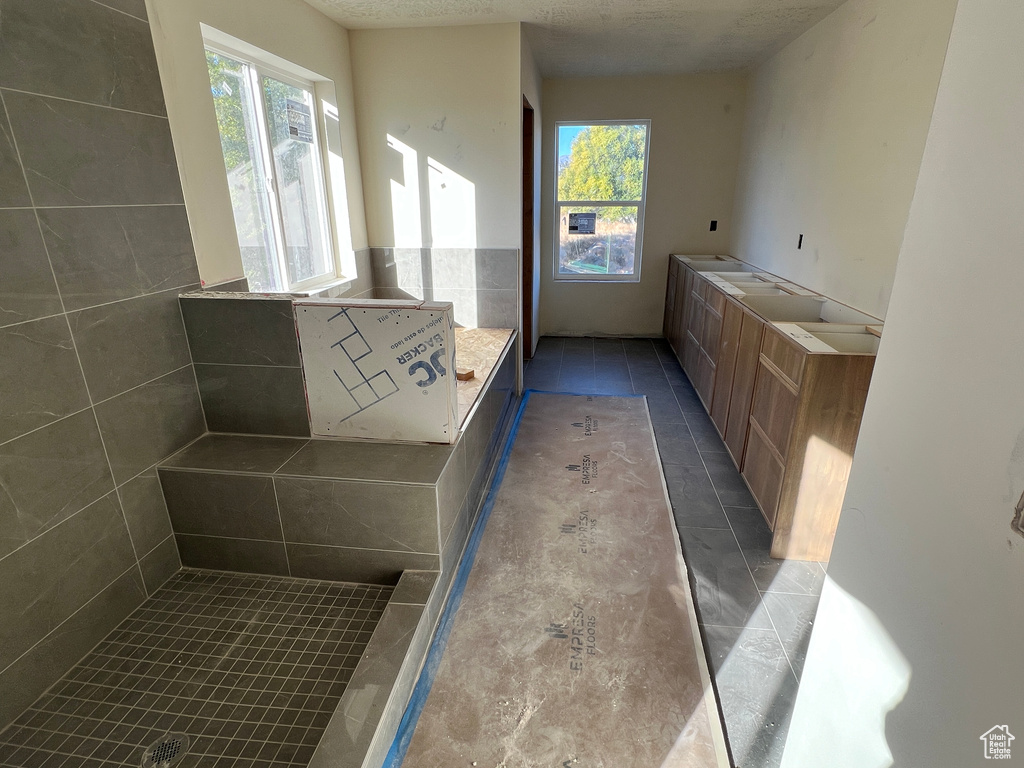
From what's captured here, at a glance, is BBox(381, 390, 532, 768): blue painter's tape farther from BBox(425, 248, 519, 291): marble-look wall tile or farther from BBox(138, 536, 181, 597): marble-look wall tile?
BBox(425, 248, 519, 291): marble-look wall tile

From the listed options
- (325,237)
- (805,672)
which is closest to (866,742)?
(805,672)

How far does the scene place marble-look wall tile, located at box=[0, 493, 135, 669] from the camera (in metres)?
1.47

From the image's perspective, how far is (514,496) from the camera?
2.88 metres

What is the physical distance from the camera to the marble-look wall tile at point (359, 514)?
1.91m

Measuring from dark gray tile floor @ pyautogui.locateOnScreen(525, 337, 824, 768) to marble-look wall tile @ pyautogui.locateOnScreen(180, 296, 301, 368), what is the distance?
1934 mm

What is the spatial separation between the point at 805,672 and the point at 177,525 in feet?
6.93

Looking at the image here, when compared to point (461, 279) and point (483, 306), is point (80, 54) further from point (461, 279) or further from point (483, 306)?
point (483, 306)

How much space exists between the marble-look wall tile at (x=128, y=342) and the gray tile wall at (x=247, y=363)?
7cm

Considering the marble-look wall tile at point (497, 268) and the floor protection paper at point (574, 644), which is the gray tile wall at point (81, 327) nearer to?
the floor protection paper at point (574, 644)

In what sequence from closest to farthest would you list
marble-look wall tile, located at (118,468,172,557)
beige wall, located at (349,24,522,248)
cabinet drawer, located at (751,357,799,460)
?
marble-look wall tile, located at (118,468,172,557) < cabinet drawer, located at (751,357,799,460) < beige wall, located at (349,24,522,248)

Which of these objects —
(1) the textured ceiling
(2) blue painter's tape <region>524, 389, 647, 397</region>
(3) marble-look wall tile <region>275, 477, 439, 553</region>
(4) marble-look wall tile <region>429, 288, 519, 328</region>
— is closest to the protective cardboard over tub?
(3) marble-look wall tile <region>275, 477, 439, 553</region>

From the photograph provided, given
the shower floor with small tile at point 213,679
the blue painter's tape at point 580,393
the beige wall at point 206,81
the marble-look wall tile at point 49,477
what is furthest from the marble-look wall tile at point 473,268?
the marble-look wall tile at point 49,477

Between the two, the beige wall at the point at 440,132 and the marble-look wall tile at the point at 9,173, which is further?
the beige wall at the point at 440,132

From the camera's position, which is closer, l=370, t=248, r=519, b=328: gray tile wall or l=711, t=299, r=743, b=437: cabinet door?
l=711, t=299, r=743, b=437: cabinet door
